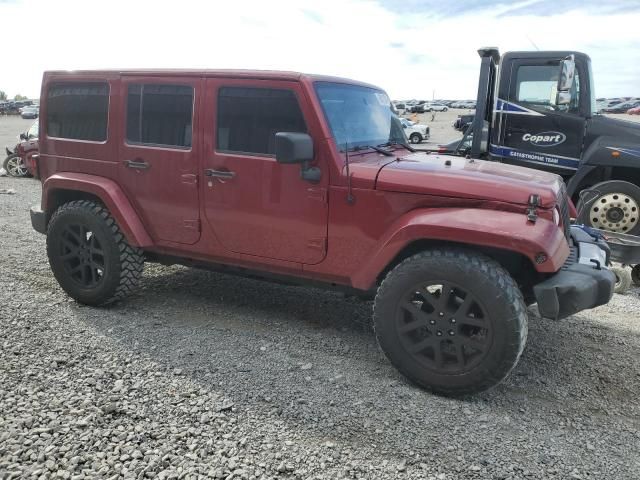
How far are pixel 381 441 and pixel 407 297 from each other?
2.81 ft

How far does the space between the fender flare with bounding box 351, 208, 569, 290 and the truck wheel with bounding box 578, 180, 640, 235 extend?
359cm

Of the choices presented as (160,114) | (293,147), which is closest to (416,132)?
(160,114)

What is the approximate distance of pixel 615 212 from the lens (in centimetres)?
623

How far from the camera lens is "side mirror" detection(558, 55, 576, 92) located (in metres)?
6.00

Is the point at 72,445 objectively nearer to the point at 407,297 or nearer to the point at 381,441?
the point at 381,441

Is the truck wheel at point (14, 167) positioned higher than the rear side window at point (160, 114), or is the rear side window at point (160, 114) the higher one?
the rear side window at point (160, 114)

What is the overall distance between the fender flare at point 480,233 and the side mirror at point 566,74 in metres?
3.72

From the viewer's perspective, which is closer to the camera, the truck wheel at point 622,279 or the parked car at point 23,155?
the truck wheel at point 622,279

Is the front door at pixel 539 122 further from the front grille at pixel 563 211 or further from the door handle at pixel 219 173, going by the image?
the door handle at pixel 219 173

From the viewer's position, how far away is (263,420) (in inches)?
114

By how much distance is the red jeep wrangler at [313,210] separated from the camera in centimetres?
304

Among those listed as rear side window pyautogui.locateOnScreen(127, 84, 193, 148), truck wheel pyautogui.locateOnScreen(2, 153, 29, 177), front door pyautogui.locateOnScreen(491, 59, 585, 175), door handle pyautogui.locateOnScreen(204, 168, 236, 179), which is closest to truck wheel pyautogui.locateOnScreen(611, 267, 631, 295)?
front door pyautogui.locateOnScreen(491, 59, 585, 175)

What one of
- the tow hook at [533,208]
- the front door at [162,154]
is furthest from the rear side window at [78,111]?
the tow hook at [533,208]

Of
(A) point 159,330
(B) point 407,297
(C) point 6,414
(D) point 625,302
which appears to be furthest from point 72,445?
(D) point 625,302
